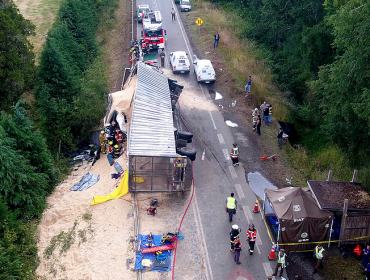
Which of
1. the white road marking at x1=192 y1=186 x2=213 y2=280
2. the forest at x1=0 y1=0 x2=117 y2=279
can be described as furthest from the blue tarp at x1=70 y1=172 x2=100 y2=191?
the white road marking at x1=192 y1=186 x2=213 y2=280

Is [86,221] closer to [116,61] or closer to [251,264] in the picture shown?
[251,264]

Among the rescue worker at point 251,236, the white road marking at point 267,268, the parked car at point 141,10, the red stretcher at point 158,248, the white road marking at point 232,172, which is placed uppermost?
the parked car at point 141,10

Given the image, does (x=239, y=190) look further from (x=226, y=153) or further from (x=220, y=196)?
(x=226, y=153)

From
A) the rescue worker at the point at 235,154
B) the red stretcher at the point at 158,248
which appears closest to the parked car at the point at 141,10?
the rescue worker at the point at 235,154

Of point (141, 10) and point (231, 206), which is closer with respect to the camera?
point (231, 206)

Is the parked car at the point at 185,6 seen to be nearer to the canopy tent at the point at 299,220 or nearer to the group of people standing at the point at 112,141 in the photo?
the group of people standing at the point at 112,141

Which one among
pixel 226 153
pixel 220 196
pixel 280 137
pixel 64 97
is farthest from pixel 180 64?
pixel 220 196
